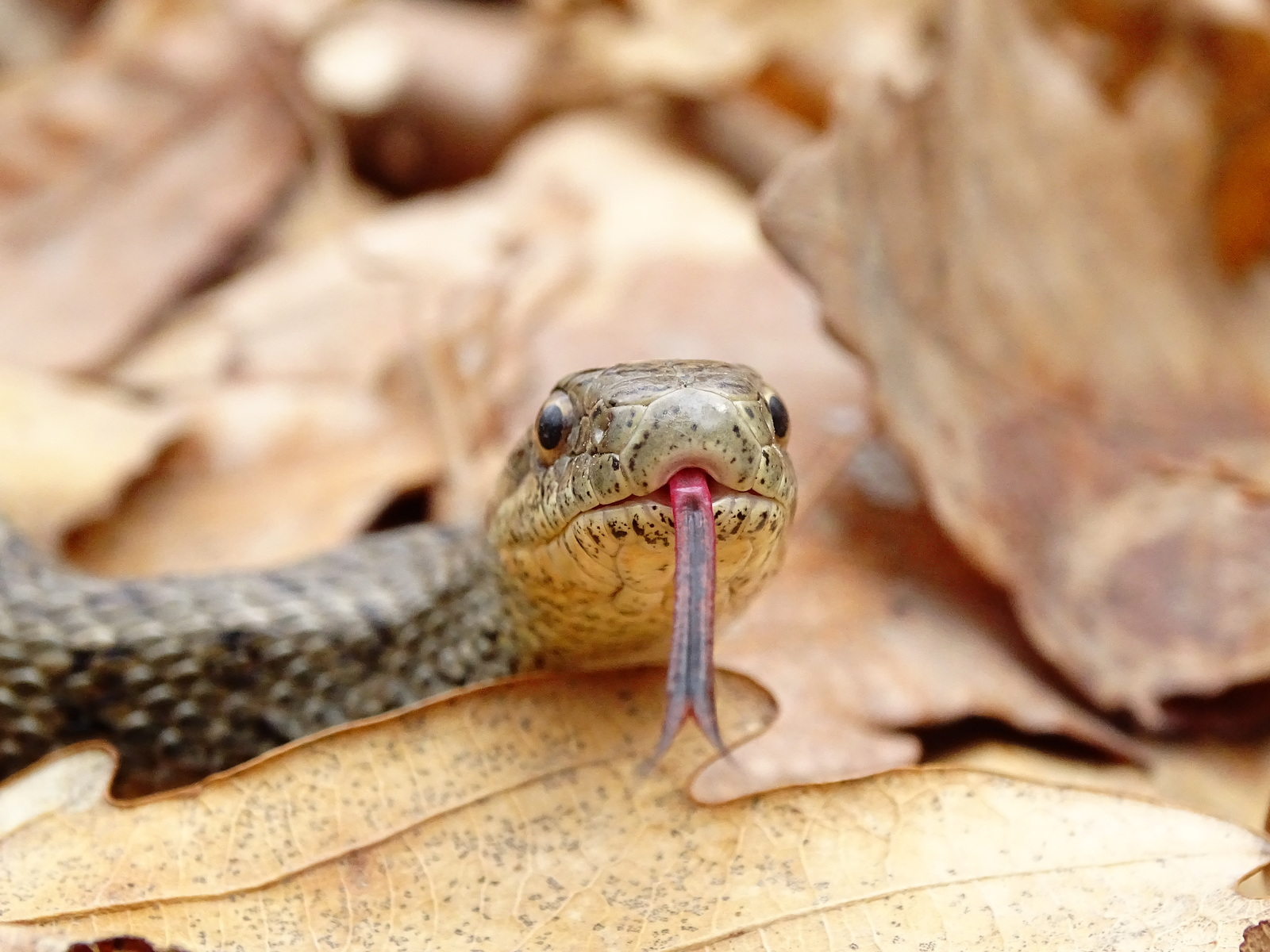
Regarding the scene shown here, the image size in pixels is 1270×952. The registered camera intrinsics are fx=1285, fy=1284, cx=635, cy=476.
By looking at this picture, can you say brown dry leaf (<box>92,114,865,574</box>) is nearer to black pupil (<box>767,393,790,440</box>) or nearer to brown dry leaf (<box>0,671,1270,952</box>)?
black pupil (<box>767,393,790,440</box>)

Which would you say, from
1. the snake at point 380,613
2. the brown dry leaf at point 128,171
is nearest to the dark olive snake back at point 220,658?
the snake at point 380,613

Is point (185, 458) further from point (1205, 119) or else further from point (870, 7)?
point (870, 7)

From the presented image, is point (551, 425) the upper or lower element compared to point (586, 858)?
upper

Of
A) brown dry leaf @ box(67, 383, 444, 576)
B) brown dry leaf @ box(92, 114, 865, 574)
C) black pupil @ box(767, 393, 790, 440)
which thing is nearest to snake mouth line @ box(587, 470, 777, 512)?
black pupil @ box(767, 393, 790, 440)

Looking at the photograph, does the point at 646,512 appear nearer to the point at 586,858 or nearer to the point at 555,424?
the point at 555,424

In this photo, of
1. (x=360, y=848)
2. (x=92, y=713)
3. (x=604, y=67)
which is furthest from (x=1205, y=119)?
(x=92, y=713)

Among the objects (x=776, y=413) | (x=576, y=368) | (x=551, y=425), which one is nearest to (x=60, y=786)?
(x=551, y=425)

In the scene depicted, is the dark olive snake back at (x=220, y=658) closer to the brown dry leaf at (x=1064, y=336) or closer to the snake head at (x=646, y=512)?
the snake head at (x=646, y=512)
